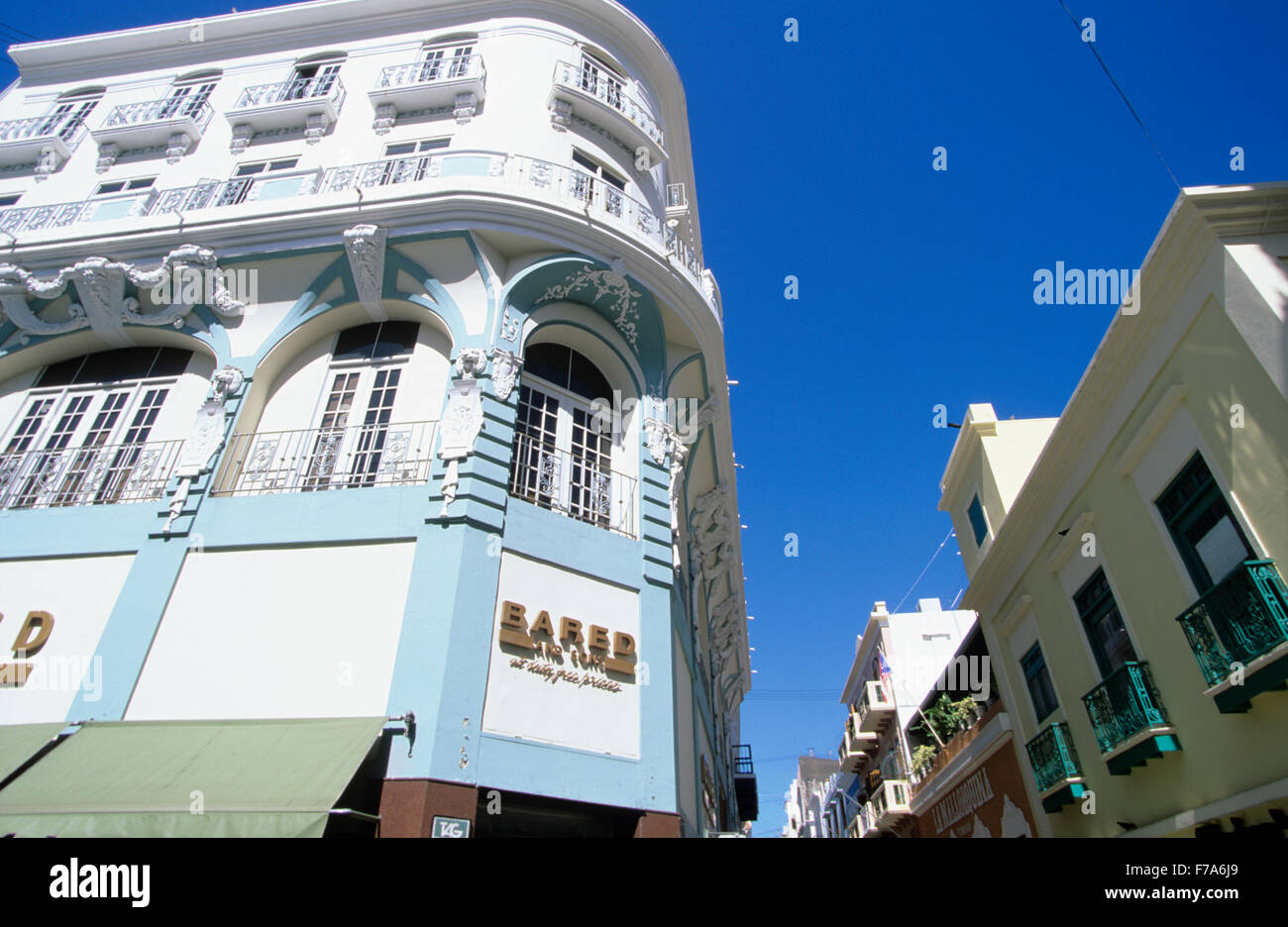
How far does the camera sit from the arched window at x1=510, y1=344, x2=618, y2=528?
11031mm

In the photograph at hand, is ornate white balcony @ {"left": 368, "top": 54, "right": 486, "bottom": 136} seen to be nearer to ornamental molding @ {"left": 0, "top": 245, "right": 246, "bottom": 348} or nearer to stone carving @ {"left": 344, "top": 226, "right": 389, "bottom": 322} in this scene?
stone carving @ {"left": 344, "top": 226, "right": 389, "bottom": 322}

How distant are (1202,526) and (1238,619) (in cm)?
163

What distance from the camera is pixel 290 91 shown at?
637 inches

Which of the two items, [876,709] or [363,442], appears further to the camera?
[876,709]

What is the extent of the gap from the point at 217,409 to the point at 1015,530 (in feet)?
47.0

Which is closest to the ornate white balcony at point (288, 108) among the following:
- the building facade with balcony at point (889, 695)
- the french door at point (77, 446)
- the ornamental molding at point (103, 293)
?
the ornamental molding at point (103, 293)

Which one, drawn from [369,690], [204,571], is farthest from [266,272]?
[369,690]

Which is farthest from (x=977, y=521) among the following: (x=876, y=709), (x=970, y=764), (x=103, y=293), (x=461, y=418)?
(x=103, y=293)

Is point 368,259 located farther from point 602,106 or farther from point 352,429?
point 602,106

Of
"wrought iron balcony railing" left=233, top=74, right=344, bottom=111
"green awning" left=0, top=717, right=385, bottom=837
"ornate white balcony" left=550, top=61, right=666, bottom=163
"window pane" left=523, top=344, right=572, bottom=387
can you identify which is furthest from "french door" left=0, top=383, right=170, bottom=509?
"ornate white balcony" left=550, top=61, right=666, bottom=163

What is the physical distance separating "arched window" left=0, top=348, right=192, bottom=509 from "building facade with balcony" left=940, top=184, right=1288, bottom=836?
14.1 metres

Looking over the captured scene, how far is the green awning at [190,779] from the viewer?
6824mm

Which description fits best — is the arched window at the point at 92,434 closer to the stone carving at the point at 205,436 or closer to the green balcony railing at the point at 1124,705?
the stone carving at the point at 205,436
